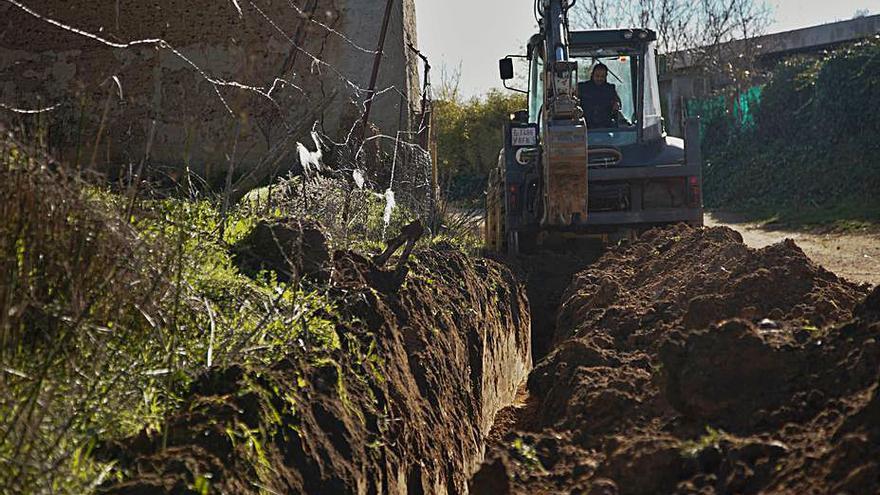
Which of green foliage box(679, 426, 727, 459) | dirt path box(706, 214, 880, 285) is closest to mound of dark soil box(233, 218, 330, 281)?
green foliage box(679, 426, 727, 459)

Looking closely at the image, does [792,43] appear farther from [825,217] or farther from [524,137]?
[524,137]

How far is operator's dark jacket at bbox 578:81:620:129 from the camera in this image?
13898 millimetres

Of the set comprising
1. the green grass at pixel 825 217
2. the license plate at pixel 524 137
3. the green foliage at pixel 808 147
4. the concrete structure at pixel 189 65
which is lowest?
the green grass at pixel 825 217

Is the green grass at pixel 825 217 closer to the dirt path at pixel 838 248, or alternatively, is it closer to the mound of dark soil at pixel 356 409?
the dirt path at pixel 838 248

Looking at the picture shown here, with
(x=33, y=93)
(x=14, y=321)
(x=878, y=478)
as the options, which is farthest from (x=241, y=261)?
(x=33, y=93)

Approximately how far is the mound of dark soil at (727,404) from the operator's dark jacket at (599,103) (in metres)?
7.40

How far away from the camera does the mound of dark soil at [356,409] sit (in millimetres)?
3666

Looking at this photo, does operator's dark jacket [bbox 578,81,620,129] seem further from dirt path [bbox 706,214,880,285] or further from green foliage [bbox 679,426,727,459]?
green foliage [bbox 679,426,727,459]

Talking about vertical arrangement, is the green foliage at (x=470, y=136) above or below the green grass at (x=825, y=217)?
above

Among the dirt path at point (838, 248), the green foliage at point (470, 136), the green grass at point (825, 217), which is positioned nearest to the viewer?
the dirt path at point (838, 248)

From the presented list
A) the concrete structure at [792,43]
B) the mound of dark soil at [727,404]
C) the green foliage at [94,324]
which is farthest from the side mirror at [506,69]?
the concrete structure at [792,43]

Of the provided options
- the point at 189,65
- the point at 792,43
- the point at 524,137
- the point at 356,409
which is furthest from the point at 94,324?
the point at 792,43

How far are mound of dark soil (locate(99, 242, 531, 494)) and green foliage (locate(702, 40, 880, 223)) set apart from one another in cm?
1416

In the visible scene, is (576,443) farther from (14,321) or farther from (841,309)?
(14,321)
